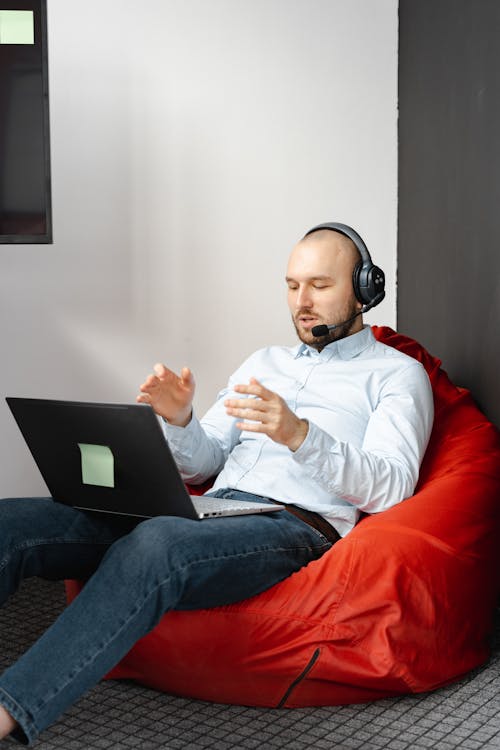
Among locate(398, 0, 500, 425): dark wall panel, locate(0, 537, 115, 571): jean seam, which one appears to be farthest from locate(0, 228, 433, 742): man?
locate(398, 0, 500, 425): dark wall panel

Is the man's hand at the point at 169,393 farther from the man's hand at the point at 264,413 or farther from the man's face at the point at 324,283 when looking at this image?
the man's face at the point at 324,283

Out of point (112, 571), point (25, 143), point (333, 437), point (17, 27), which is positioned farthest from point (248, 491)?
point (17, 27)

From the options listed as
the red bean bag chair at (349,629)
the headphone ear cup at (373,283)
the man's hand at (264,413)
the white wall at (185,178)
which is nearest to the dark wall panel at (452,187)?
the white wall at (185,178)

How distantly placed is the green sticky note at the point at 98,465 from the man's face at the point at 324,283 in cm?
60

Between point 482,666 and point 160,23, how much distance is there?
223cm

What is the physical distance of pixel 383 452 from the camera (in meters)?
1.88

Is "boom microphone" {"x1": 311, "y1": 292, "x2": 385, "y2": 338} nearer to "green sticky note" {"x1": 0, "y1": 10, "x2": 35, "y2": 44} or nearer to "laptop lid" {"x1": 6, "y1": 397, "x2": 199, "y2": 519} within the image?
"laptop lid" {"x1": 6, "y1": 397, "x2": 199, "y2": 519}

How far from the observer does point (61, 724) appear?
5.82 ft

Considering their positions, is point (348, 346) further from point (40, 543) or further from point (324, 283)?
point (40, 543)

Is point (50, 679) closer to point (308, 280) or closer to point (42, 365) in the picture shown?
point (308, 280)

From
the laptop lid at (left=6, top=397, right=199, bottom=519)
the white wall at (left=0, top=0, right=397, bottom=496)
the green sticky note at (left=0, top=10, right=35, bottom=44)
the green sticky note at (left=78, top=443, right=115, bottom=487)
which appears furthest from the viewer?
the white wall at (left=0, top=0, right=397, bottom=496)

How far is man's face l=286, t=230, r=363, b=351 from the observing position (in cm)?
209

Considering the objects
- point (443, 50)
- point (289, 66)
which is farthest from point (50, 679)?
point (289, 66)

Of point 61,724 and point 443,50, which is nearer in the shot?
point 61,724
